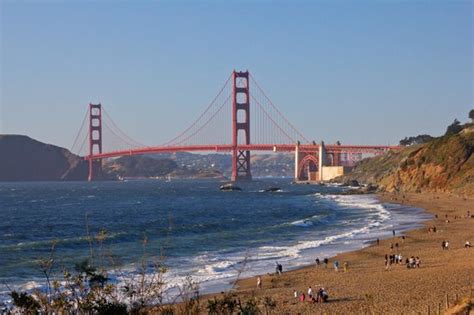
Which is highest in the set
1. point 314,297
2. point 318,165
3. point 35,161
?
point 35,161

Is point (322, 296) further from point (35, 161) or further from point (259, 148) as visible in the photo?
point (35, 161)

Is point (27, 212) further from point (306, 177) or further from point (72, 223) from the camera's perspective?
point (306, 177)

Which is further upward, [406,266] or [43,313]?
[43,313]

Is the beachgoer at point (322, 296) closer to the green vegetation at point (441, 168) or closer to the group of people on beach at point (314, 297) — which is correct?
the group of people on beach at point (314, 297)

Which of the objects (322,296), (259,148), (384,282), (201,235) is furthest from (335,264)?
(259,148)

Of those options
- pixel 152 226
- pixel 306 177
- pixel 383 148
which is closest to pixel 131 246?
pixel 152 226
